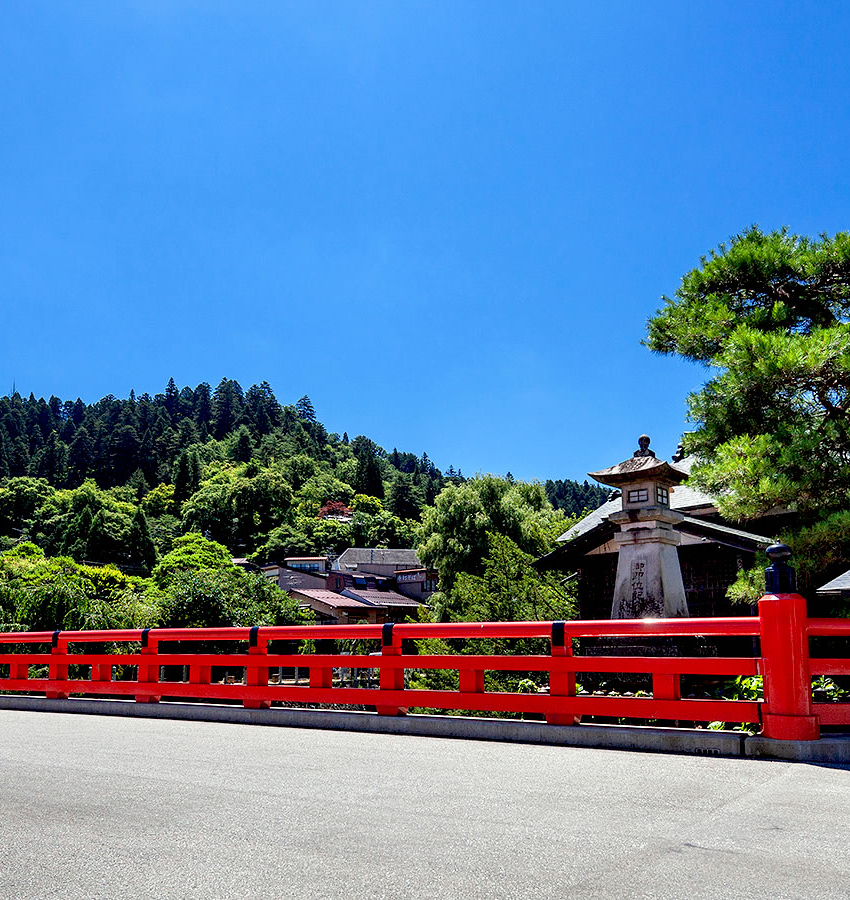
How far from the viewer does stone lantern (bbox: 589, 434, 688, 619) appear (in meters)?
14.1

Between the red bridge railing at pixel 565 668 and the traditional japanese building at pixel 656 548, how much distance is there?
5.53 m

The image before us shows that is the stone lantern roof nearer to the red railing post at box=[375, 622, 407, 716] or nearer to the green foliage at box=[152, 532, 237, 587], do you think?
the red railing post at box=[375, 622, 407, 716]

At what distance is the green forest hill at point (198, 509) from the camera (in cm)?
2434

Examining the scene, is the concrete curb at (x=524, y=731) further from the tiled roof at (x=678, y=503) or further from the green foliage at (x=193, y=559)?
the green foliage at (x=193, y=559)

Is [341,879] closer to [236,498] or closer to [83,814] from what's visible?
[83,814]

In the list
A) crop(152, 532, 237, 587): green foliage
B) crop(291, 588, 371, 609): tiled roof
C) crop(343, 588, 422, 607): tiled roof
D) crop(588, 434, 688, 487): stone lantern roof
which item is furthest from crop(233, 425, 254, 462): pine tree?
crop(588, 434, 688, 487): stone lantern roof

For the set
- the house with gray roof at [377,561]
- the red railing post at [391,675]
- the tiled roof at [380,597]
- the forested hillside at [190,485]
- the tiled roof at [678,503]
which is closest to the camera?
the red railing post at [391,675]

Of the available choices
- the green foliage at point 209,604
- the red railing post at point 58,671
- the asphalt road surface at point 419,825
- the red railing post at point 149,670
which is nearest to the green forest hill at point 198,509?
the green foliage at point 209,604

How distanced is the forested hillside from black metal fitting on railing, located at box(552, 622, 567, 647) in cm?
9736

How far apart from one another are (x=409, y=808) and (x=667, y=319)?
1035 centimetres

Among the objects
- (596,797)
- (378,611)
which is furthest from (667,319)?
(378,611)

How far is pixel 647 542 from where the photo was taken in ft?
47.5

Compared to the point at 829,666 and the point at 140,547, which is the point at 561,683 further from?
the point at 140,547

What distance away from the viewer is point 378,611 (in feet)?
252
